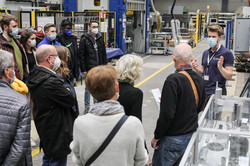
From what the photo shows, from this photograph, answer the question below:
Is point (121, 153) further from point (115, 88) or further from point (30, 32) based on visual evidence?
point (30, 32)

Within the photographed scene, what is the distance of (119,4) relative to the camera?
46.6 ft

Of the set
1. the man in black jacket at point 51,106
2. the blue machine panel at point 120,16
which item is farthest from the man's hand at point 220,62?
the blue machine panel at point 120,16

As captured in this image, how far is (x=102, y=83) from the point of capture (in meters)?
2.09

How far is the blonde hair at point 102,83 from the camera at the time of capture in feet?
6.87

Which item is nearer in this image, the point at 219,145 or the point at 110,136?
the point at 110,136

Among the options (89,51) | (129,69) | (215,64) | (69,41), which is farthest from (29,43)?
(215,64)

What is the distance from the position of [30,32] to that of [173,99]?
11.4 feet

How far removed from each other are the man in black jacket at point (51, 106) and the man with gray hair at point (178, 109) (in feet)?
3.04

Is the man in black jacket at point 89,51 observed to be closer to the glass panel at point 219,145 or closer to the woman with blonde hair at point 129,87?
the woman with blonde hair at point 129,87

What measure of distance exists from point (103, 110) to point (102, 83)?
179 millimetres

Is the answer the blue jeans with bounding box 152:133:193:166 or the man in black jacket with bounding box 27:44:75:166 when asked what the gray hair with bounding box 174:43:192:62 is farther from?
the man in black jacket with bounding box 27:44:75:166

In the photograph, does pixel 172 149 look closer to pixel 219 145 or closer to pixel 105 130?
pixel 219 145

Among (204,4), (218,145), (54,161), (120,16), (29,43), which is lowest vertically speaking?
(54,161)

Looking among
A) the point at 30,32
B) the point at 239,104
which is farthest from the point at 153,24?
the point at 239,104
